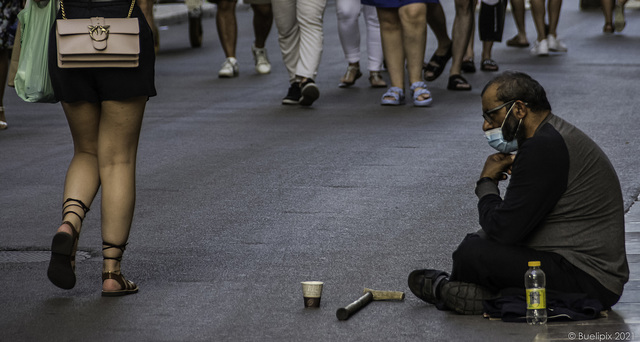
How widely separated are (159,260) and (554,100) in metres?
5.99

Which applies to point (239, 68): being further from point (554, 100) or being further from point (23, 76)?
point (23, 76)

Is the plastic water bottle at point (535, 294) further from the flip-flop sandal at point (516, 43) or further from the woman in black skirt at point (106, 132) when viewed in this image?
the flip-flop sandal at point (516, 43)

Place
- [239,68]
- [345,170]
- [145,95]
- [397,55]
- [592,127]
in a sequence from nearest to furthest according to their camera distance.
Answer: [145,95] → [345,170] → [592,127] → [397,55] → [239,68]

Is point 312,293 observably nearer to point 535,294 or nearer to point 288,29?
point 535,294

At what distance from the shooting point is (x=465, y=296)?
4773mm

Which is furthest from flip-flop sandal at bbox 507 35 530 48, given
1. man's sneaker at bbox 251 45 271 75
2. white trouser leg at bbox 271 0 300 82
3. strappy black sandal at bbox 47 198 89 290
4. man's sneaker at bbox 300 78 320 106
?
strappy black sandal at bbox 47 198 89 290

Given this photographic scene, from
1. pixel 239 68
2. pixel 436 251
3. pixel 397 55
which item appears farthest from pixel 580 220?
pixel 239 68

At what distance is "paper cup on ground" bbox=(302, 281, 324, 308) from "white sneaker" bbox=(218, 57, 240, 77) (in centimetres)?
884

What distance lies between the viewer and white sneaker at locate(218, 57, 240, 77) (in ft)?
44.4

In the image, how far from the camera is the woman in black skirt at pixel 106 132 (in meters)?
5.08

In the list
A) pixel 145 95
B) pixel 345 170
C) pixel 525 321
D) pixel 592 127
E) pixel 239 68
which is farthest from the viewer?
pixel 239 68

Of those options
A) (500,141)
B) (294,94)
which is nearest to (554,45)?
(294,94)

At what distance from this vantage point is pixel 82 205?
5.24m

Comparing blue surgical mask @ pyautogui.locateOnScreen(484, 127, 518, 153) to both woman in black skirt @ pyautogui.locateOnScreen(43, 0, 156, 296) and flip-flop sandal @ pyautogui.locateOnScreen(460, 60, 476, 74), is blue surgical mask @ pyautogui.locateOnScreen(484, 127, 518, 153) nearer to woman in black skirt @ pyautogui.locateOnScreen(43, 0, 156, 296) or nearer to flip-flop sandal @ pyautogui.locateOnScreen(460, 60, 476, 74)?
woman in black skirt @ pyautogui.locateOnScreen(43, 0, 156, 296)
